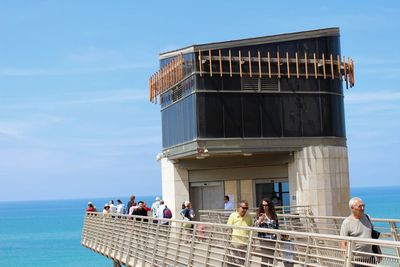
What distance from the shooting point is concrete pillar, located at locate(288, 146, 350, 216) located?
29.2 metres

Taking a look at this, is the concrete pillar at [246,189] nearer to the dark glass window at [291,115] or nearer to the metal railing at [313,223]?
the dark glass window at [291,115]

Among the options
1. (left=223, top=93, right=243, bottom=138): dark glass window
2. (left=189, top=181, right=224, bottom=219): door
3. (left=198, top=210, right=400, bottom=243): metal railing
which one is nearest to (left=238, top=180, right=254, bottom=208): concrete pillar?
(left=189, top=181, right=224, bottom=219): door

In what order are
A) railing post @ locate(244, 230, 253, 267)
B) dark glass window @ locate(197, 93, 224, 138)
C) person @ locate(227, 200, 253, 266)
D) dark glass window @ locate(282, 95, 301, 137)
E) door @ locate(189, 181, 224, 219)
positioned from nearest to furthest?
1. railing post @ locate(244, 230, 253, 267)
2. person @ locate(227, 200, 253, 266)
3. dark glass window @ locate(197, 93, 224, 138)
4. dark glass window @ locate(282, 95, 301, 137)
5. door @ locate(189, 181, 224, 219)

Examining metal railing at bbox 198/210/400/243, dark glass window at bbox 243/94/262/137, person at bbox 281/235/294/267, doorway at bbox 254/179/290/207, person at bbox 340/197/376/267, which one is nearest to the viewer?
person at bbox 340/197/376/267

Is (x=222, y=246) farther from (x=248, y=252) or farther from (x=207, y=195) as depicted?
(x=207, y=195)

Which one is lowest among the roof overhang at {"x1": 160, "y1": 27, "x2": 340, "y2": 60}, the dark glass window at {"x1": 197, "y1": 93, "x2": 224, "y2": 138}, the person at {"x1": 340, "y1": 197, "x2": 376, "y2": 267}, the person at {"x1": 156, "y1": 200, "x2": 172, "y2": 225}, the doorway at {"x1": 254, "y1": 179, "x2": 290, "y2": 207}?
the person at {"x1": 340, "y1": 197, "x2": 376, "y2": 267}

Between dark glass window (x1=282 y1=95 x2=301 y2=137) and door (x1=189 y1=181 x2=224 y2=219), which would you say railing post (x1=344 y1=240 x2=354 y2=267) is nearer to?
dark glass window (x1=282 y1=95 x2=301 y2=137)

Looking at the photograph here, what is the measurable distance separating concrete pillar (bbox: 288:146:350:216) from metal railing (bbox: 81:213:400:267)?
7192 mm

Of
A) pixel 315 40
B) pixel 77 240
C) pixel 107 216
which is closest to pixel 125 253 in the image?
pixel 107 216

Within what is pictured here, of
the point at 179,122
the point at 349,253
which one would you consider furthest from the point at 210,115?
the point at 349,253

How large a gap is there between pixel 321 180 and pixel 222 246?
54.4ft

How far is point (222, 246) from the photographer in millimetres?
13328

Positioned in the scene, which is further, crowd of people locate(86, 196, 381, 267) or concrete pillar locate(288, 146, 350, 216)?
concrete pillar locate(288, 146, 350, 216)

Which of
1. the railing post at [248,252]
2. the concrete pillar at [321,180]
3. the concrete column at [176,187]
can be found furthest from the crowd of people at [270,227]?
the concrete column at [176,187]
